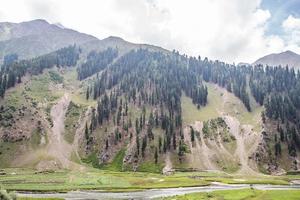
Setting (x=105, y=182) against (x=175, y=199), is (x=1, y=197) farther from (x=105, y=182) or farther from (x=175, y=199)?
(x=105, y=182)

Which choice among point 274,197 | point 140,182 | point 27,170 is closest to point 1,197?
point 274,197

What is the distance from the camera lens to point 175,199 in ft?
303

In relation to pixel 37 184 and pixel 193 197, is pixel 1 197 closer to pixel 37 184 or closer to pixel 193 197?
pixel 193 197

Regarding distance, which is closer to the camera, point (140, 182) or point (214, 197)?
point (214, 197)

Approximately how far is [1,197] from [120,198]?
43.0 metres

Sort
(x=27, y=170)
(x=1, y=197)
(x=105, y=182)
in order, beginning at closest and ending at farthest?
1. (x=1, y=197)
2. (x=105, y=182)
3. (x=27, y=170)

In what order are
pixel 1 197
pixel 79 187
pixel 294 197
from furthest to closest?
1. pixel 79 187
2. pixel 294 197
3. pixel 1 197

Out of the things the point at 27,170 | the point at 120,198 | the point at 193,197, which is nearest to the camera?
the point at 193,197

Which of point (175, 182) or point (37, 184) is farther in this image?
point (175, 182)

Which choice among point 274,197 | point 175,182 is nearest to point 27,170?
point 175,182

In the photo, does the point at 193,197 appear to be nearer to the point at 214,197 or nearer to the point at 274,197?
the point at 214,197

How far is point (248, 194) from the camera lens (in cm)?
10038

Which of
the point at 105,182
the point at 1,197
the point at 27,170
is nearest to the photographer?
the point at 1,197

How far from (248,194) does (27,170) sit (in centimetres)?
13230
